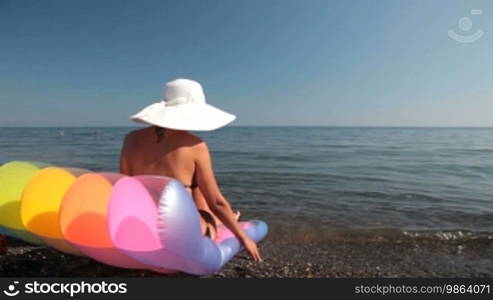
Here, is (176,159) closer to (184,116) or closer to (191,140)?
(191,140)

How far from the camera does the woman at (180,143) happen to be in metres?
2.91

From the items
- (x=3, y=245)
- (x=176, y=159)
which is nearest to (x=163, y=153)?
(x=176, y=159)

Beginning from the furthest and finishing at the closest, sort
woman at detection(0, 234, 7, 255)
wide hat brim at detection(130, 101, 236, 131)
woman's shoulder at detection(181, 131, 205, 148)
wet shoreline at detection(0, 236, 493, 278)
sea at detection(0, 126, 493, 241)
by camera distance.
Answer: sea at detection(0, 126, 493, 241)
woman at detection(0, 234, 7, 255)
wet shoreline at detection(0, 236, 493, 278)
woman's shoulder at detection(181, 131, 205, 148)
wide hat brim at detection(130, 101, 236, 131)

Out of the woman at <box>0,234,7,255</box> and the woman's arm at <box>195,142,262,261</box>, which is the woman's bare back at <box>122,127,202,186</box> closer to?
the woman's arm at <box>195,142,262,261</box>

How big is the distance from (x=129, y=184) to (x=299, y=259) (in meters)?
2.22

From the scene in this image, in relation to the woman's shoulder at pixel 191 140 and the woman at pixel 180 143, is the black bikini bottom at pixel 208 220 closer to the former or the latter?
the woman at pixel 180 143

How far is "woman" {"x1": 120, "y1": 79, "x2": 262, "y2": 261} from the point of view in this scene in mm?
2906

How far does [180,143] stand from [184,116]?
0.20 metres

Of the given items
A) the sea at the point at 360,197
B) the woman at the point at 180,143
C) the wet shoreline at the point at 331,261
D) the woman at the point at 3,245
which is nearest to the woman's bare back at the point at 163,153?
the woman at the point at 180,143

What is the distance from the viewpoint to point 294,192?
760 cm

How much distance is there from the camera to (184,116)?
2.89m

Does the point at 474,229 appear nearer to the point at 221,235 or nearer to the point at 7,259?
the point at 221,235

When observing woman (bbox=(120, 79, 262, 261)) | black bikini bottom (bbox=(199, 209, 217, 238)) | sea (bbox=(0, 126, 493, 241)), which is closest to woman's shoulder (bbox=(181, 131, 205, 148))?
woman (bbox=(120, 79, 262, 261))

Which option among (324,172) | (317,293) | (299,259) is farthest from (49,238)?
(324,172)
